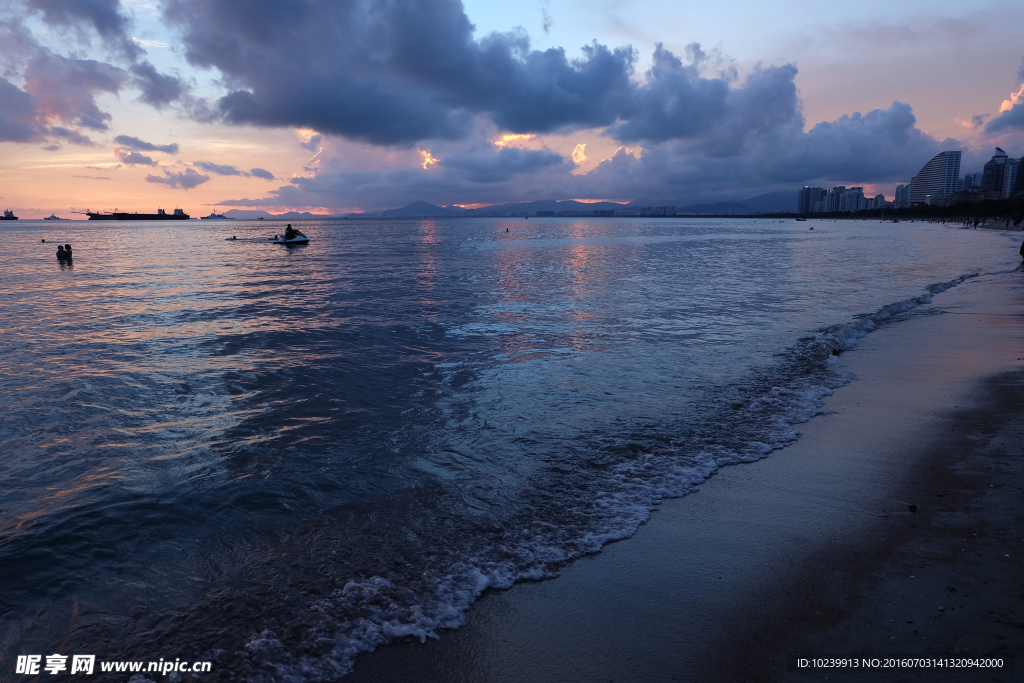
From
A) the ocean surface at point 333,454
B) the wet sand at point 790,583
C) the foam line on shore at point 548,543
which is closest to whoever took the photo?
the wet sand at point 790,583

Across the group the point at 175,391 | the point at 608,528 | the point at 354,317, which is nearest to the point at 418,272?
the point at 354,317

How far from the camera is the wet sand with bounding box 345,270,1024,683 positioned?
4.29 m

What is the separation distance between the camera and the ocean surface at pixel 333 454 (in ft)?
16.4

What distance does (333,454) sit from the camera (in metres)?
8.30

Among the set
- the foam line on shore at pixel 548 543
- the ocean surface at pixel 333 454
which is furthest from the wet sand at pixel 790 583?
the ocean surface at pixel 333 454

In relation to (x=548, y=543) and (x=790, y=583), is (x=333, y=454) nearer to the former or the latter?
(x=548, y=543)

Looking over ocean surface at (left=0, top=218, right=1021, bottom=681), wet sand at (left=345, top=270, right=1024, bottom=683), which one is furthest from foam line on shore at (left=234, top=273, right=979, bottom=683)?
wet sand at (left=345, top=270, right=1024, bottom=683)

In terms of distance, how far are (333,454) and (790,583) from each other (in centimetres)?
649

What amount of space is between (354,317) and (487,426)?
504 inches

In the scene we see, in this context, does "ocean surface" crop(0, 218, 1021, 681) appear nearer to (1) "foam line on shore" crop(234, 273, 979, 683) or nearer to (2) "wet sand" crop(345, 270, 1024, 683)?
(1) "foam line on shore" crop(234, 273, 979, 683)

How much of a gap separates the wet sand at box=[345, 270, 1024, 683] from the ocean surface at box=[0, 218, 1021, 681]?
46cm

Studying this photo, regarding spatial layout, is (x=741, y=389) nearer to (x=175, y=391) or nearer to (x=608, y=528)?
(x=608, y=528)

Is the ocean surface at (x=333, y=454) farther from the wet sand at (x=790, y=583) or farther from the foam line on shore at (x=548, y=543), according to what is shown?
the wet sand at (x=790, y=583)

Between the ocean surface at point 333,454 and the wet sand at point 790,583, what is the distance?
1.52 feet
